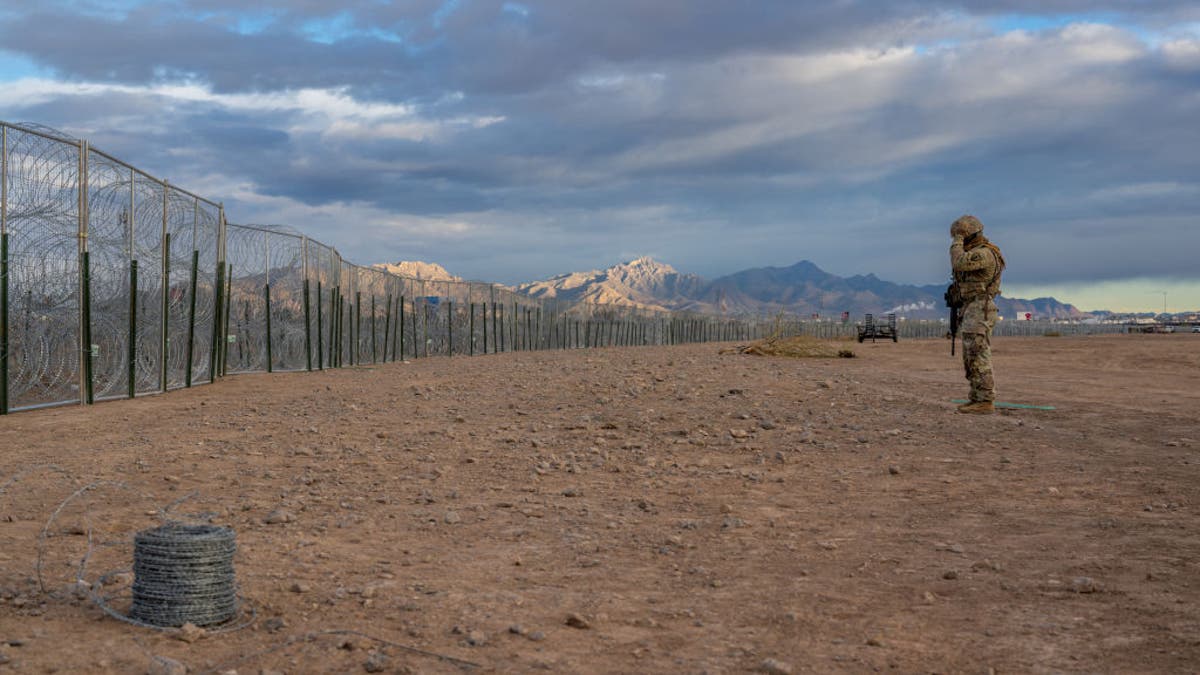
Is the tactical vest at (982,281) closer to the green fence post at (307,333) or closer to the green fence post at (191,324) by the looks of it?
the green fence post at (191,324)

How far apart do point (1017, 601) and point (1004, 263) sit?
25.3 ft

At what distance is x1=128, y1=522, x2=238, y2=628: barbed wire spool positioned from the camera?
3832 millimetres

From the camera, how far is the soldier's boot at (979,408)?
10969 millimetres

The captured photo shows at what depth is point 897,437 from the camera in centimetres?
924

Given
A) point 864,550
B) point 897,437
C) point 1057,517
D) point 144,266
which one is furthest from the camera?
point 144,266

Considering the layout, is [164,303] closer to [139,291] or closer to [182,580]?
[139,291]

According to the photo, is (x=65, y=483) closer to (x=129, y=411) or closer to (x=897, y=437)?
(x=129, y=411)

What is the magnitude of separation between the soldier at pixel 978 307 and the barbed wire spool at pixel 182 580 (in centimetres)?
906

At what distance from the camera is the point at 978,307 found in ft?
35.9

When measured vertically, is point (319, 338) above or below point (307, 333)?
below

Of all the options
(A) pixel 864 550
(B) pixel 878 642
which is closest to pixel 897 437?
(A) pixel 864 550

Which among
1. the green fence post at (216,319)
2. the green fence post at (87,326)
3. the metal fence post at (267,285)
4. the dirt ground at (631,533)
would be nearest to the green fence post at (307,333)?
the metal fence post at (267,285)

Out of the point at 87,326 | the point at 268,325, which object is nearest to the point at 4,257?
the point at 87,326

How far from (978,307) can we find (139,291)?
10.7m
